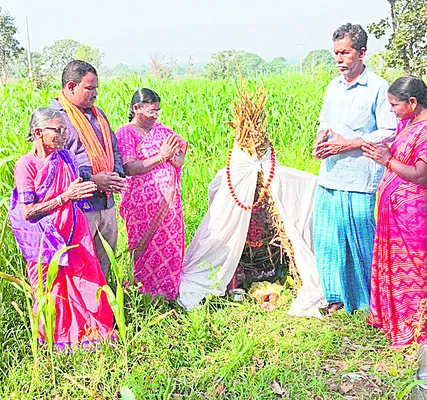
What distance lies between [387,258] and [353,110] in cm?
102

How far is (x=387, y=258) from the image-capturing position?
11.7 ft

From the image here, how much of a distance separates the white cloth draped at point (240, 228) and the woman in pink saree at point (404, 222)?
673mm

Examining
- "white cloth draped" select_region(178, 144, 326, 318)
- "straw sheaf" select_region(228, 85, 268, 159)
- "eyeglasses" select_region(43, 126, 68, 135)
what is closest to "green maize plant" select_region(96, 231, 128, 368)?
"eyeglasses" select_region(43, 126, 68, 135)

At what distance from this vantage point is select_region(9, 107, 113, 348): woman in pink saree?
3.06 metres

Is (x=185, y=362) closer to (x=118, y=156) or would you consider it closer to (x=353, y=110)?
(x=118, y=156)

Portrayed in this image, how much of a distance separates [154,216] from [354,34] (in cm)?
185

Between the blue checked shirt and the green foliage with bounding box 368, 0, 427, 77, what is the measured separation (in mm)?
15338

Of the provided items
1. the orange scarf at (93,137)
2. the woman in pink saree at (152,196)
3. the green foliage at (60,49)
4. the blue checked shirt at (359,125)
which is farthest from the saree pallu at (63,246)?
the green foliage at (60,49)

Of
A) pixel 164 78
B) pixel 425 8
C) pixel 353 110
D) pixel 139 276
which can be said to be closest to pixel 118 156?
pixel 139 276

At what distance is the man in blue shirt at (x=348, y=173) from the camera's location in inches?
147

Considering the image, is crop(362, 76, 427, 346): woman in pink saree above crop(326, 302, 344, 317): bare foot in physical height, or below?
above

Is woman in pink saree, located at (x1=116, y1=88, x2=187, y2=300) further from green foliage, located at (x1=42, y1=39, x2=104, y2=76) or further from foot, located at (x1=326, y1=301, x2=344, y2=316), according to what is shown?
green foliage, located at (x1=42, y1=39, x2=104, y2=76)

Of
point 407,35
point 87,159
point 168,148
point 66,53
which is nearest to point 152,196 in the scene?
A: point 168,148

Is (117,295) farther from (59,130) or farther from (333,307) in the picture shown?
(333,307)
